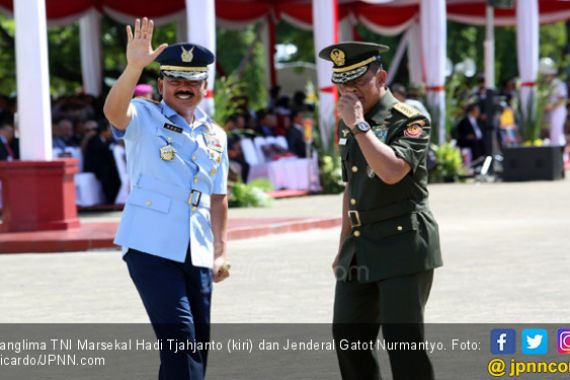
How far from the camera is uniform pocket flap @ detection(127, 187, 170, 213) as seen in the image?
20.6ft

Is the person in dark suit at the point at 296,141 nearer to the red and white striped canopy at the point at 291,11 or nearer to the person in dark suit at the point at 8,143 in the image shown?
the red and white striped canopy at the point at 291,11

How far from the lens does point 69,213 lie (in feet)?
55.6

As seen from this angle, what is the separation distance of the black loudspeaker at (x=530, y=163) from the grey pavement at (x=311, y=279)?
24.6ft

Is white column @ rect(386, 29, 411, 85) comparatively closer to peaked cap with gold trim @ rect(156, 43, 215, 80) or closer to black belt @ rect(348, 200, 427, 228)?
peaked cap with gold trim @ rect(156, 43, 215, 80)

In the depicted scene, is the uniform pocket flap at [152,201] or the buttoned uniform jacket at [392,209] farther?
the uniform pocket flap at [152,201]

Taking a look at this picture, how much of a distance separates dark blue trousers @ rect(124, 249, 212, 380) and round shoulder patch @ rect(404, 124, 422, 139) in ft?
3.55

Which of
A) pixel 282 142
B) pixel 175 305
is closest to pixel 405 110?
pixel 175 305

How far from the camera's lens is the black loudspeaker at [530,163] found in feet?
86.9

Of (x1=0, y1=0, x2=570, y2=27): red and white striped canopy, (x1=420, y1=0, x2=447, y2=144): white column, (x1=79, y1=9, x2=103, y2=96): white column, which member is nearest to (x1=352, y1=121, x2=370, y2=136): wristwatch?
(x1=420, y1=0, x2=447, y2=144): white column

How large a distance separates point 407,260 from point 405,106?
0.67m

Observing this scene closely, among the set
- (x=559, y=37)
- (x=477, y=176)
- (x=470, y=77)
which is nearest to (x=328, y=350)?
(x=477, y=176)

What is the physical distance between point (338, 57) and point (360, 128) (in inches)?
15.7

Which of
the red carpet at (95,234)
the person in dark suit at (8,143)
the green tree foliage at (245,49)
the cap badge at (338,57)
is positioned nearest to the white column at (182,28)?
the green tree foliage at (245,49)

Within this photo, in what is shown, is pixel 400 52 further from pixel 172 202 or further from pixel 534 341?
pixel 172 202
